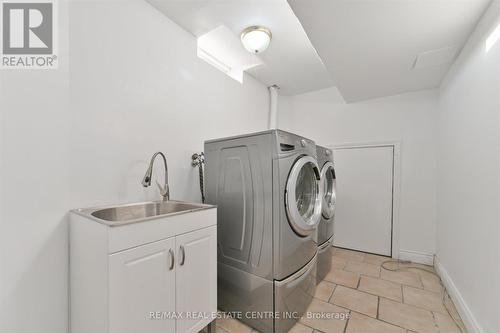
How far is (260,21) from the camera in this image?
187 centimetres

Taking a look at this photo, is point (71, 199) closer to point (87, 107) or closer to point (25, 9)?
point (87, 107)

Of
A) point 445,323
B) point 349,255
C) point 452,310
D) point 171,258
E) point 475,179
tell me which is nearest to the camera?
point 171,258

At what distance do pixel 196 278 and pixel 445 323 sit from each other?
1.85m

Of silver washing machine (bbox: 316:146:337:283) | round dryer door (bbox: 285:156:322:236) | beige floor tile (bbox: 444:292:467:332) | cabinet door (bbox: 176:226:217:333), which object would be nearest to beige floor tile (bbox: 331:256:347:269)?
silver washing machine (bbox: 316:146:337:283)

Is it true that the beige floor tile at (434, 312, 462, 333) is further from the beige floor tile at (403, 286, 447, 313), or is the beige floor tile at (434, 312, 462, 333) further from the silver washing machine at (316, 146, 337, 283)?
the silver washing machine at (316, 146, 337, 283)

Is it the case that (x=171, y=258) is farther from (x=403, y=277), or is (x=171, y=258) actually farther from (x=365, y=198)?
(x=365, y=198)

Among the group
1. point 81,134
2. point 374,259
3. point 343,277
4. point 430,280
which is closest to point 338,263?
point 343,277

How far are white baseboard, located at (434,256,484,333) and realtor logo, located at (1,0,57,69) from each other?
307cm

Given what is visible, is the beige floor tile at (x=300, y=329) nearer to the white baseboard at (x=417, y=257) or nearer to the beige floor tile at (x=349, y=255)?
the beige floor tile at (x=349, y=255)

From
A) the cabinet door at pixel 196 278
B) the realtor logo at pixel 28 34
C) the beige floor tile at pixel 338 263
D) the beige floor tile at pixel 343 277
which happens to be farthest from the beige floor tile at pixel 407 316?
the realtor logo at pixel 28 34

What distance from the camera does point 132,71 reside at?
5.32 ft

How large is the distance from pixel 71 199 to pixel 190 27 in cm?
175

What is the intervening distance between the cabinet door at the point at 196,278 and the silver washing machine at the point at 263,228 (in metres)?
0.25

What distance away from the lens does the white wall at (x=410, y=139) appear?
8.68 ft
